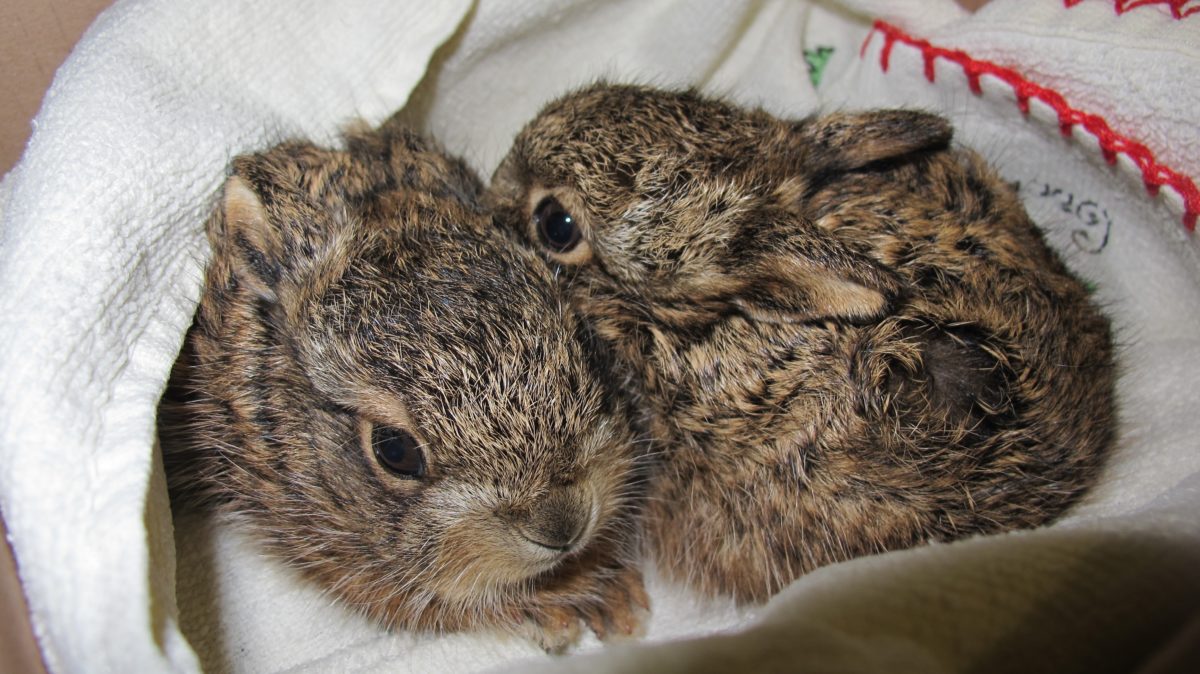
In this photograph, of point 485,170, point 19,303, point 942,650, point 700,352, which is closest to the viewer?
point 942,650

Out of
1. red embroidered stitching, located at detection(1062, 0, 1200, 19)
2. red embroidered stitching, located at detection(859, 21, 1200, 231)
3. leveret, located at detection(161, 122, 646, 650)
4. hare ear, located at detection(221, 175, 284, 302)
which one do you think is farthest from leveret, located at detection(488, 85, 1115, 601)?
red embroidered stitching, located at detection(1062, 0, 1200, 19)

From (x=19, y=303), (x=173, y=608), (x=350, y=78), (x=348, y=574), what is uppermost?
(x=350, y=78)

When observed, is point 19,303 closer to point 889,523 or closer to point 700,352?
point 700,352

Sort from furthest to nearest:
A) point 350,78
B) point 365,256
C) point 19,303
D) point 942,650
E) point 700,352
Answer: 1. point 350,78
2. point 700,352
3. point 365,256
4. point 19,303
5. point 942,650

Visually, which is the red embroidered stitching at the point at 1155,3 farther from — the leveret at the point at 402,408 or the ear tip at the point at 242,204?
the ear tip at the point at 242,204

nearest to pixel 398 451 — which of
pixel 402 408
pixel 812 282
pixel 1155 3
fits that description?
pixel 402 408

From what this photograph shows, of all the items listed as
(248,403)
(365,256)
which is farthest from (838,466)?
(248,403)

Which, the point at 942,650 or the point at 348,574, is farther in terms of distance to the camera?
the point at 348,574

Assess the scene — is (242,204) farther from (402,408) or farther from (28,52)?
(28,52)
